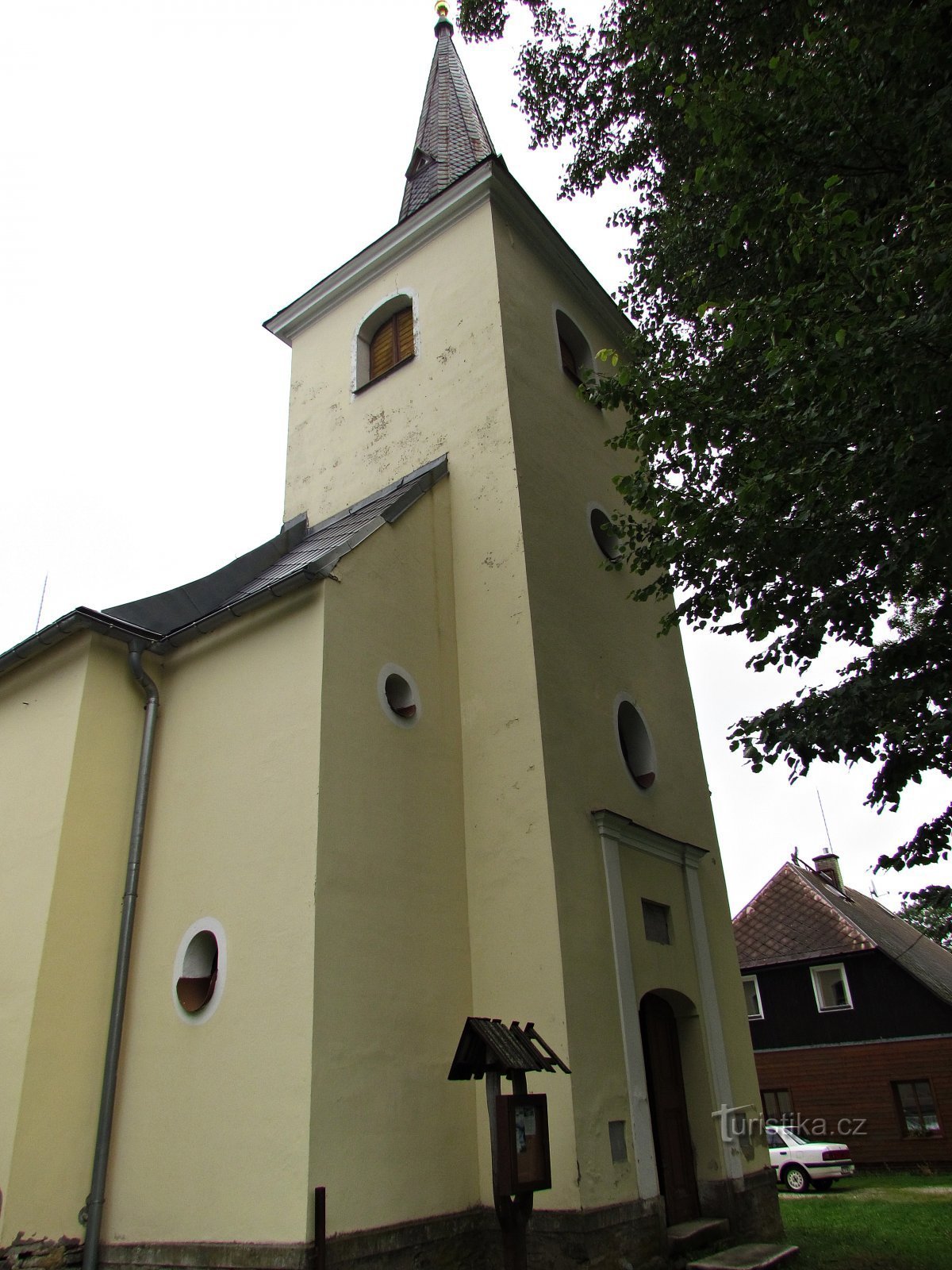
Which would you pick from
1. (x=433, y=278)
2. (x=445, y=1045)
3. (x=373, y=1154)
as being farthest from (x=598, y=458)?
(x=373, y=1154)

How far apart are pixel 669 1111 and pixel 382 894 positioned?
11.8ft

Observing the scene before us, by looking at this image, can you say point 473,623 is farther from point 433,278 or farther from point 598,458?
point 433,278

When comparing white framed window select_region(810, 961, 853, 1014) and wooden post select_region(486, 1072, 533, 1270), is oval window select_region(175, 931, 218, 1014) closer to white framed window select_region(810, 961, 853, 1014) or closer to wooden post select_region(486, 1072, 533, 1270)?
wooden post select_region(486, 1072, 533, 1270)

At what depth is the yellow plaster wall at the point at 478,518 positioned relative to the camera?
731 centimetres

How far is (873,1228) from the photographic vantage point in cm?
986

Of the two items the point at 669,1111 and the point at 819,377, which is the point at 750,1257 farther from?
the point at 819,377

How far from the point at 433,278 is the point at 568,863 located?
7919 mm

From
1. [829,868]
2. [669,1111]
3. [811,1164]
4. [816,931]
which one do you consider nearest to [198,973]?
[669,1111]

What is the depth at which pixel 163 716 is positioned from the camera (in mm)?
8352

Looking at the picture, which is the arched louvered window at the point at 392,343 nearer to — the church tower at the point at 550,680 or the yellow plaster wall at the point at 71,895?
the church tower at the point at 550,680

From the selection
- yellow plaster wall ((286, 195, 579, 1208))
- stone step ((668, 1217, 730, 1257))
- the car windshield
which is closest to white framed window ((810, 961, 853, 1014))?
the car windshield

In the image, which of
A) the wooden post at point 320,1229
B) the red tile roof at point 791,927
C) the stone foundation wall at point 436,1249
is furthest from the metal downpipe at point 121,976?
the red tile roof at point 791,927

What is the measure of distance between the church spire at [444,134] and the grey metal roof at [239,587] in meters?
6.86

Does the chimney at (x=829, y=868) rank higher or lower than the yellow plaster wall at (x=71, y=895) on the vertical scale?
higher
